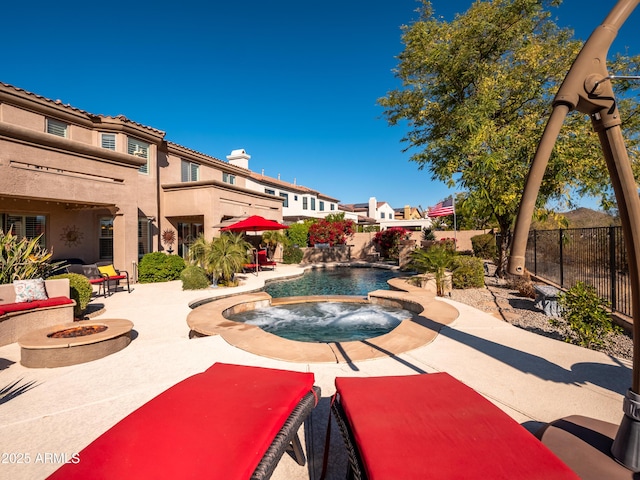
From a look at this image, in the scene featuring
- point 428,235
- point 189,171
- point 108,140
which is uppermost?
point 108,140

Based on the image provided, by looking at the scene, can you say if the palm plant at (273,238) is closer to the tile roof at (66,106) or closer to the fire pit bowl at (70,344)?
the tile roof at (66,106)

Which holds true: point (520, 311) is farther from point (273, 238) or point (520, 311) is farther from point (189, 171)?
point (189, 171)

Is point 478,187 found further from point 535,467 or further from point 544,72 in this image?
point 535,467

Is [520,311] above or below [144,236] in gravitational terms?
below

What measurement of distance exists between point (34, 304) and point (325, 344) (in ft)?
19.9

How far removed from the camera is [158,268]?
43.3 feet

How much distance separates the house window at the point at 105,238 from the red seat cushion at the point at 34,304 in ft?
28.6

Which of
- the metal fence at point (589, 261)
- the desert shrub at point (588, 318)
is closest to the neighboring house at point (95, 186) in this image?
the desert shrub at point (588, 318)

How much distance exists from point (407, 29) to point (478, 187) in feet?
28.0

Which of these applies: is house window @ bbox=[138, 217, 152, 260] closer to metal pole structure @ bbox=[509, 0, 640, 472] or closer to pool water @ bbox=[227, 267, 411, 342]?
pool water @ bbox=[227, 267, 411, 342]

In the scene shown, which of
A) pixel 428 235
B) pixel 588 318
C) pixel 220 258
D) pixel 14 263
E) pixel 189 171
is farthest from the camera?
pixel 428 235

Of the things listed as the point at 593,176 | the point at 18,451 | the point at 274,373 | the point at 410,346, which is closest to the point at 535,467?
the point at 274,373

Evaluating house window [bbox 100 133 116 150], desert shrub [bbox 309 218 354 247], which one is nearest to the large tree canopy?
desert shrub [bbox 309 218 354 247]

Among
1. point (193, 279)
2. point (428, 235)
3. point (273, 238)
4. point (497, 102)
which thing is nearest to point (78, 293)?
point (193, 279)
